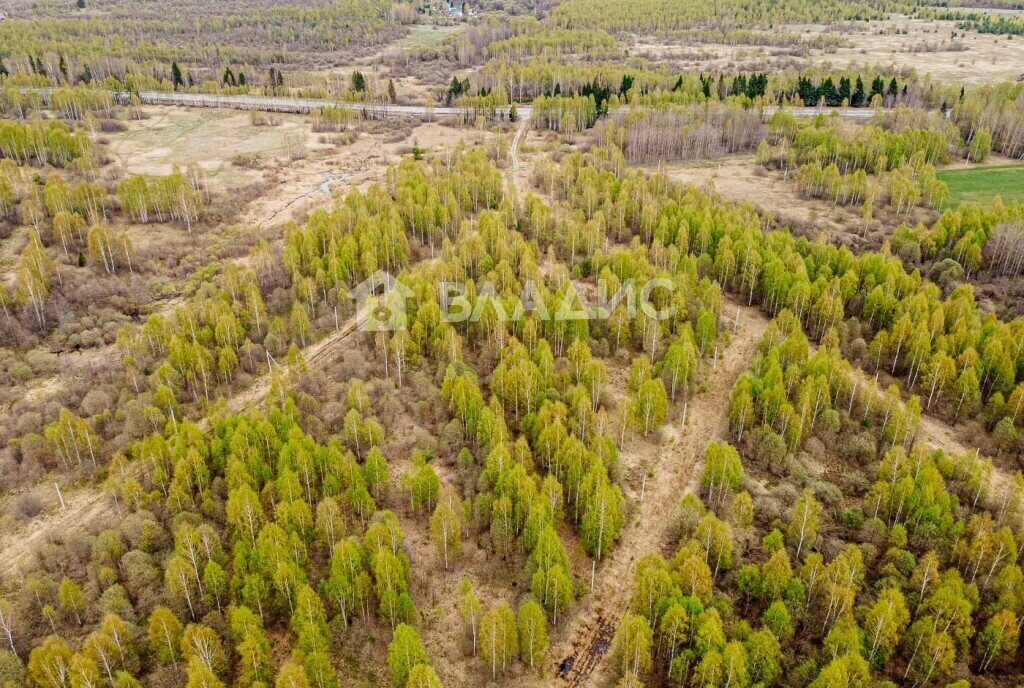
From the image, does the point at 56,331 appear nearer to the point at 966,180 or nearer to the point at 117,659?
the point at 117,659

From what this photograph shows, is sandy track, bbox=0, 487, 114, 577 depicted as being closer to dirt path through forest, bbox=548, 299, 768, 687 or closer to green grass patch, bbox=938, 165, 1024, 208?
dirt path through forest, bbox=548, 299, 768, 687

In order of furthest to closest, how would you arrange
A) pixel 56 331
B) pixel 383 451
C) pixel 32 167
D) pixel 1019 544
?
1. pixel 32 167
2. pixel 56 331
3. pixel 383 451
4. pixel 1019 544

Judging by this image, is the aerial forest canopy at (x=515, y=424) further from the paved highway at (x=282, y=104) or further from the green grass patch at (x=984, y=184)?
the paved highway at (x=282, y=104)

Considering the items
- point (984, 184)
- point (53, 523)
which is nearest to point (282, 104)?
point (53, 523)

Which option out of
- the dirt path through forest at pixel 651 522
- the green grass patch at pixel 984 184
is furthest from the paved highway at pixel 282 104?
the dirt path through forest at pixel 651 522

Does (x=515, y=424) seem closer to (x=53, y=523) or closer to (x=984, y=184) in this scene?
(x=53, y=523)

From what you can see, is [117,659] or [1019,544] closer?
[117,659]

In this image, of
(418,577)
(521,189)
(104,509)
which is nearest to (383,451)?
(418,577)
